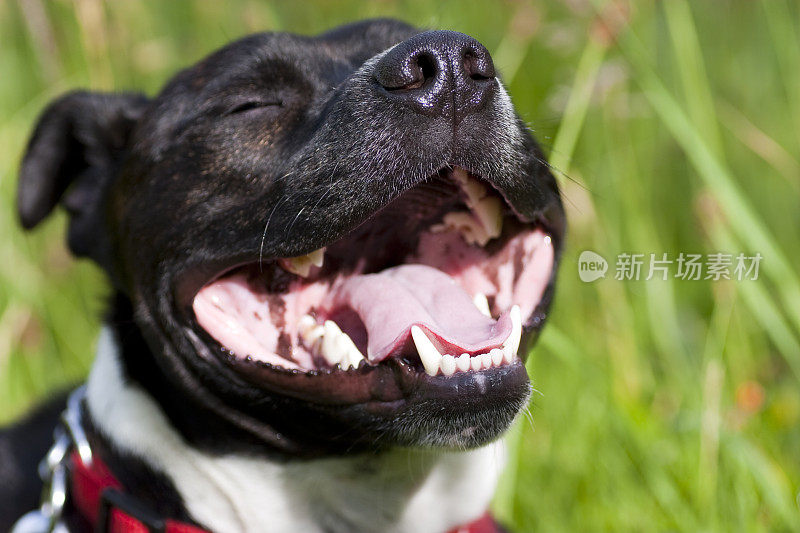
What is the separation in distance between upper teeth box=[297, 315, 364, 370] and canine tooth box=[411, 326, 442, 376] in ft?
0.49

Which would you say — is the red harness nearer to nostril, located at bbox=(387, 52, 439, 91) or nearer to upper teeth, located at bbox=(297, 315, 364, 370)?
upper teeth, located at bbox=(297, 315, 364, 370)

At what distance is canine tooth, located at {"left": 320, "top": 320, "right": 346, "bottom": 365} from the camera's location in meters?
2.11

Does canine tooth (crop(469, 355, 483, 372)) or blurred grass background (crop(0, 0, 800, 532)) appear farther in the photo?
blurred grass background (crop(0, 0, 800, 532))

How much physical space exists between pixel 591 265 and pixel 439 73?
1.95 m

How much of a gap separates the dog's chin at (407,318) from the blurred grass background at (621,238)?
0.29 metres

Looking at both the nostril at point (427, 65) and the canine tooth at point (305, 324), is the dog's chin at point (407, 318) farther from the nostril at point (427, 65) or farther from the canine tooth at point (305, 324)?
the nostril at point (427, 65)

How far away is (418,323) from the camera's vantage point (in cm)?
212

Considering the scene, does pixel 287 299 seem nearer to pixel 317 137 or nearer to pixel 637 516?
Answer: pixel 317 137

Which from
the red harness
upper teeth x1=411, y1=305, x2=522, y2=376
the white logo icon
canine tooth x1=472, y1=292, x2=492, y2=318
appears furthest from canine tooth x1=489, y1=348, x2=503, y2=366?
the white logo icon

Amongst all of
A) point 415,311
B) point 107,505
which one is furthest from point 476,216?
point 107,505

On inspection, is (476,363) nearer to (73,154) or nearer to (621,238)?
(73,154)

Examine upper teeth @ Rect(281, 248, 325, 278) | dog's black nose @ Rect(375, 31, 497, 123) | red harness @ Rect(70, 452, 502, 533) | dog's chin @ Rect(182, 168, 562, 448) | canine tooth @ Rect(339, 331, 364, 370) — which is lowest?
red harness @ Rect(70, 452, 502, 533)

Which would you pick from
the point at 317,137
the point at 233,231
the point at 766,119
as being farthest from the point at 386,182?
the point at 766,119

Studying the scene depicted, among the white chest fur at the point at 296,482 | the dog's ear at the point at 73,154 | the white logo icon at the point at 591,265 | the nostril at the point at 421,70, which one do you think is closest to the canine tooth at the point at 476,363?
the white chest fur at the point at 296,482
